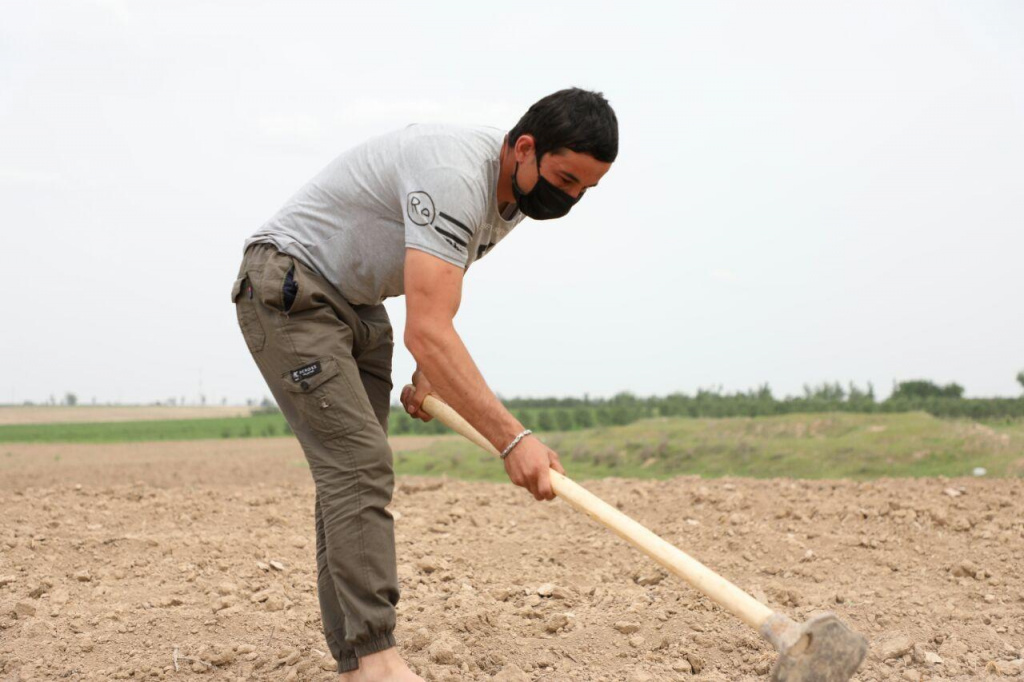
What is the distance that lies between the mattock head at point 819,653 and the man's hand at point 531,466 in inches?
32.4

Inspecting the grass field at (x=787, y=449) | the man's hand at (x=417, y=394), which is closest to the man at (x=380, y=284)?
the man's hand at (x=417, y=394)

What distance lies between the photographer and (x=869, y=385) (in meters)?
14.7

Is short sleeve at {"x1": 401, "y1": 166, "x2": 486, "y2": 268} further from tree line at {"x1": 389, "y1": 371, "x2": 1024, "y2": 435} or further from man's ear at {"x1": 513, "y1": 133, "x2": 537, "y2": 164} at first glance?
tree line at {"x1": 389, "y1": 371, "x2": 1024, "y2": 435}

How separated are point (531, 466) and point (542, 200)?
877 mm

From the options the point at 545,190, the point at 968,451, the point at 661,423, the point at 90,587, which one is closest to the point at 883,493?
the point at 968,451

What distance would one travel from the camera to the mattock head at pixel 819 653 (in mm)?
2646

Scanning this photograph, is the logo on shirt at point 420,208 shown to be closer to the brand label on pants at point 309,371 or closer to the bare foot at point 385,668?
the brand label on pants at point 309,371

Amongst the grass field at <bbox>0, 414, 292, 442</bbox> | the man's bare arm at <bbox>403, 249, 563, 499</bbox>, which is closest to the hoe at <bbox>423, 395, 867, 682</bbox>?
the man's bare arm at <bbox>403, 249, 563, 499</bbox>

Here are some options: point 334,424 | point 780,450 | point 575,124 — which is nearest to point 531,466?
point 334,424

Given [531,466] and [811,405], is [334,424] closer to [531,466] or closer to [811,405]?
[531,466]

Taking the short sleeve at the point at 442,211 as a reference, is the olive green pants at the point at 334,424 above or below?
below

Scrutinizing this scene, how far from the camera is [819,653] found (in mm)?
2662

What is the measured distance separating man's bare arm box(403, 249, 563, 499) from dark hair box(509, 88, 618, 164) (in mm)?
518

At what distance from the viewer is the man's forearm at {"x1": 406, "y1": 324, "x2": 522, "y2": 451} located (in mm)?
2838
